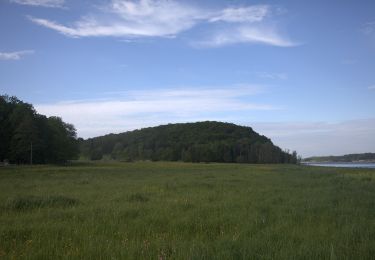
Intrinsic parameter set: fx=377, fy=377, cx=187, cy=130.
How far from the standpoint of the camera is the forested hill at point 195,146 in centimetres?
15550

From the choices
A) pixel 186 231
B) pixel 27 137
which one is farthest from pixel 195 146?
pixel 186 231

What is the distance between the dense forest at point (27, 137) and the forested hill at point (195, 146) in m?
69.9

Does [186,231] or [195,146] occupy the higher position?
[195,146]

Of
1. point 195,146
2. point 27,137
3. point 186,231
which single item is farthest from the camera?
point 195,146

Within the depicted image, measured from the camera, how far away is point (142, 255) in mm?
6746

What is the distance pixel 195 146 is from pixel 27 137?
301 ft

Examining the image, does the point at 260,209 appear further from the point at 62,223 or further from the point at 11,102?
the point at 11,102

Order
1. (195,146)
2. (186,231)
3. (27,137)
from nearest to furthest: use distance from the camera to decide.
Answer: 1. (186,231)
2. (27,137)
3. (195,146)

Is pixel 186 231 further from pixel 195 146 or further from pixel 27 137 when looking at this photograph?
pixel 195 146

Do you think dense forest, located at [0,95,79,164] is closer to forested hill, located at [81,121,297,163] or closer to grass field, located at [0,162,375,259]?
grass field, located at [0,162,375,259]

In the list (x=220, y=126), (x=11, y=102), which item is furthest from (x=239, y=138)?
(x=11, y=102)

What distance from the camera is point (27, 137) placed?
2842 inches

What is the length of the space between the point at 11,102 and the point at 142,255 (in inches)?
3348

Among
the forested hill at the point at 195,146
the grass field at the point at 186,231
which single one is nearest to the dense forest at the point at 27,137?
the grass field at the point at 186,231
